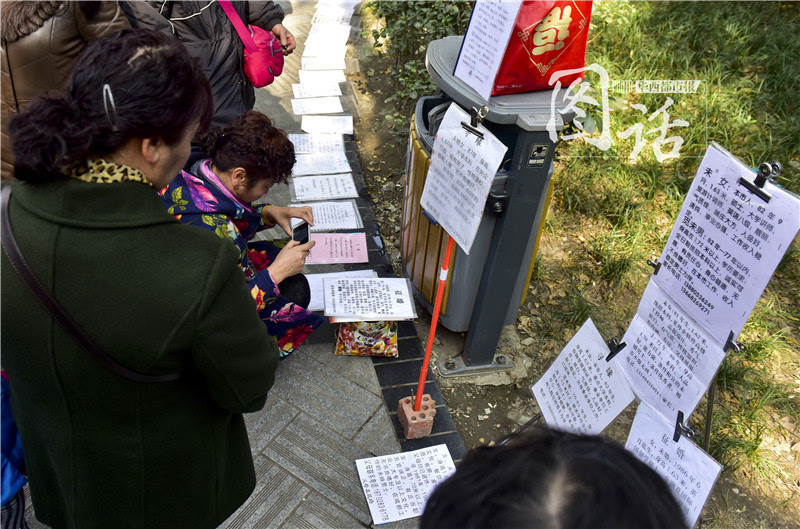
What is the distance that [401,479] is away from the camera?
249 cm

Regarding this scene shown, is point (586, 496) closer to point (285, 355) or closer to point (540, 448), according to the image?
point (540, 448)

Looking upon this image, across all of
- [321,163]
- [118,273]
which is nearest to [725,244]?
[118,273]

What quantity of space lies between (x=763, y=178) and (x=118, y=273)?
145cm

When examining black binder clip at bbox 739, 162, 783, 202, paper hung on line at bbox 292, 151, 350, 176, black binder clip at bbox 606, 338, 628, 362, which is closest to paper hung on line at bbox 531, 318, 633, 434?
black binder clip at bbox 606, 338, 628, 362

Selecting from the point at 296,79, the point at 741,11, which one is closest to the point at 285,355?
the point at 296,79

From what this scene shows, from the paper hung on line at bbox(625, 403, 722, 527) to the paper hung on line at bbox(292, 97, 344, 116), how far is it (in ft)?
12.8

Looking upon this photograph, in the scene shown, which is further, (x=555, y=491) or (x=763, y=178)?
(x=763, y=178)

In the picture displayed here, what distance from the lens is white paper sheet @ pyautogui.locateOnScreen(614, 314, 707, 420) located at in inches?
64.0

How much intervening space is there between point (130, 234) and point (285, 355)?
1858 mm

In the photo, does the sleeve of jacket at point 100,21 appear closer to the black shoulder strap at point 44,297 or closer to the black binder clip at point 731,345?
the black shoulder strap at point 44,297

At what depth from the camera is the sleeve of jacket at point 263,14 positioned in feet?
11.5

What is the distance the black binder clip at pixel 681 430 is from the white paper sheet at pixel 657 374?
0.08 ft

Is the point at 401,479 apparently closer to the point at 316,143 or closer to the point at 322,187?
the point at 322,187

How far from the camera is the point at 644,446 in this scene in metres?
1.74
